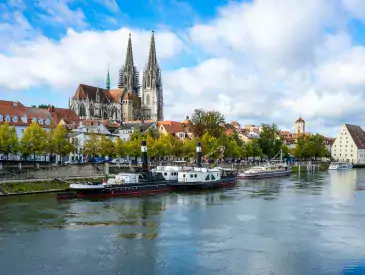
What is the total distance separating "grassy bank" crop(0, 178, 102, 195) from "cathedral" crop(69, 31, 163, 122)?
307 ft

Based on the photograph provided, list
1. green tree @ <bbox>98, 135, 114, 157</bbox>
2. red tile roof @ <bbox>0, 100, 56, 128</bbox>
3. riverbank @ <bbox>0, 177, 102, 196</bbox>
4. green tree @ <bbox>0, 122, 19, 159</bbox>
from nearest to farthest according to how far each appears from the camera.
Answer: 1. riverbank @ <bbox>0, 177, 102, 196</bbox>
2. green tree @ <bbox>0, 122, 19, 159</bbox>
3. green tree @ <bbox>98, 135, 114, 157</bbox>
4. red tile roof @ <bbox>0, 100, 56, 128</bbox>

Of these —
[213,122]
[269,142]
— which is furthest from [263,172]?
[269,142]

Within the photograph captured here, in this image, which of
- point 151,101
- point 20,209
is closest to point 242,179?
point 20,209

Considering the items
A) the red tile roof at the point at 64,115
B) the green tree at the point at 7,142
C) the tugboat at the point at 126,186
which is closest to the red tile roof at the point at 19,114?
the red tile roof at the point at 64,115

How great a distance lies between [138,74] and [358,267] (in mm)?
171317

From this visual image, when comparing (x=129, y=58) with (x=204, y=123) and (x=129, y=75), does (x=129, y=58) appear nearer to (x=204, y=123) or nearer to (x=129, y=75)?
(x=129, y=75)

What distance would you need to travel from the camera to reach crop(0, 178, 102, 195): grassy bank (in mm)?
50369

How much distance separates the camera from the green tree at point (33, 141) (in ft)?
208

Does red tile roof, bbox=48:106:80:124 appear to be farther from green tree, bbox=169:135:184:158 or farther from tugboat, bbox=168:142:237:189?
tugboat, bbox=168:142:237:189

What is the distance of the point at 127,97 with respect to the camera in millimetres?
165500

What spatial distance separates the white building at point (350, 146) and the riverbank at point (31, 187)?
13753cm

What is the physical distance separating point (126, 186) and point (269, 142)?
75.0 meters

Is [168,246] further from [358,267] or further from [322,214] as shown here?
[322,214]

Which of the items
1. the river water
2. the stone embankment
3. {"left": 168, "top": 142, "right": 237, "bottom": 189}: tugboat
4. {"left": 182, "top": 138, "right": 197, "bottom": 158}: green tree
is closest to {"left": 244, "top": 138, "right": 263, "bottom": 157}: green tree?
Result: {"left": 182, "top": 138, "right": 197, "bottom": 158}: green tree
